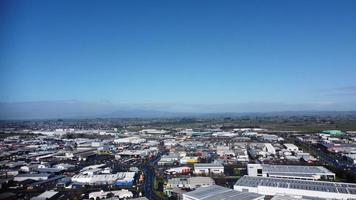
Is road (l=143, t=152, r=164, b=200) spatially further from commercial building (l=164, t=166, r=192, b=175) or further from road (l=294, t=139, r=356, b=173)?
road (l=294, t=139, r=356, b=173)

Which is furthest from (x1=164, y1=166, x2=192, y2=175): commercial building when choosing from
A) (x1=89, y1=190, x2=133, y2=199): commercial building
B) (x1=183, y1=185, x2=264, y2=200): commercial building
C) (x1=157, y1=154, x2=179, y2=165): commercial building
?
(x1=183, y1=185, x2=264, y2=200): commercial building

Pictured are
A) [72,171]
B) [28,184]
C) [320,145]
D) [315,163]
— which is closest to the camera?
[28,184]

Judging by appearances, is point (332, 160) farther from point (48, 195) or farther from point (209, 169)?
point (48, 195)

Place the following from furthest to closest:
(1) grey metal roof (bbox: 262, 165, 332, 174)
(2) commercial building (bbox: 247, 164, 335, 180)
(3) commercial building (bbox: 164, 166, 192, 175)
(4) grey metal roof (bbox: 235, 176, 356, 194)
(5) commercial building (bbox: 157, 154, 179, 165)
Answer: (5) commercial building (bbox: 157, 154, 179, 165) → (3) commercial building (bbox: 164, 166, 192, 175) → (1) grey metal roof (bbox: 262, 165, 332, 174) → (2) commercial building (bbox: 247, 164, 335, 180) → (4) grey metal roof (bbox: 235, 176, 356, 194)

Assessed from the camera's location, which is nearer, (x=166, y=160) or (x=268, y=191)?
(x=268, y=191)

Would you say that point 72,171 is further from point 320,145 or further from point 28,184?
point 320,145

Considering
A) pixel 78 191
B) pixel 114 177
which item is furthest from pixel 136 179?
pixel 78 191
